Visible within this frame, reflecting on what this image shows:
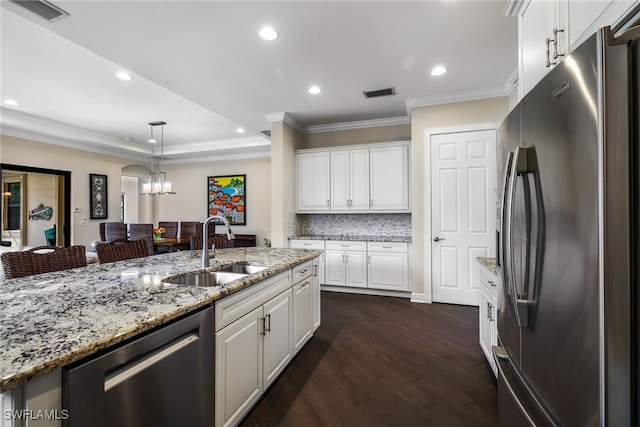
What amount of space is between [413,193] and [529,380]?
10.3 feet

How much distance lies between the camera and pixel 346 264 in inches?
176

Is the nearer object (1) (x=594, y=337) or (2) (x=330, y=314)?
(1) (x=594, y=337)

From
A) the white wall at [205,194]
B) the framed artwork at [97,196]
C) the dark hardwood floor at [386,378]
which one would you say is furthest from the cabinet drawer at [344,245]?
the framed artwork at [97,196]

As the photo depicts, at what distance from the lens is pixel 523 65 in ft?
A: 6.14

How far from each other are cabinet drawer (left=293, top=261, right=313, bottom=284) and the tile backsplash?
2.14 meters

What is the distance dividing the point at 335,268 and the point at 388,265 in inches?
31.8

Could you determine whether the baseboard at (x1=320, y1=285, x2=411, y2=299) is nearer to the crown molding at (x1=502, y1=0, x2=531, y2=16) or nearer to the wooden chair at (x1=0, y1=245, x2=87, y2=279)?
the wooden chair at (x1=0, y1=245, x2=87, y2=279)

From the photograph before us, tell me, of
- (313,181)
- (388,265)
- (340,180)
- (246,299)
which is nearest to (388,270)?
(388,265)

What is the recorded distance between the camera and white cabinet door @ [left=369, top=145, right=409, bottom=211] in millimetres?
4359

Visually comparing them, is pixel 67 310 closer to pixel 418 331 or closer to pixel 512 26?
pixel 418 331

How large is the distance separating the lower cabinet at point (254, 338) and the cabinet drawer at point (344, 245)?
77.2 inches

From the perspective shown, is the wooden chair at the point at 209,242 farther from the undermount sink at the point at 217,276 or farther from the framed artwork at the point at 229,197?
Result: the framed artwork at the point at 229,197

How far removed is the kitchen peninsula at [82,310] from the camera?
2.60ft

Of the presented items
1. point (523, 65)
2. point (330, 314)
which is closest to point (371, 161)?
point (330, 314)
